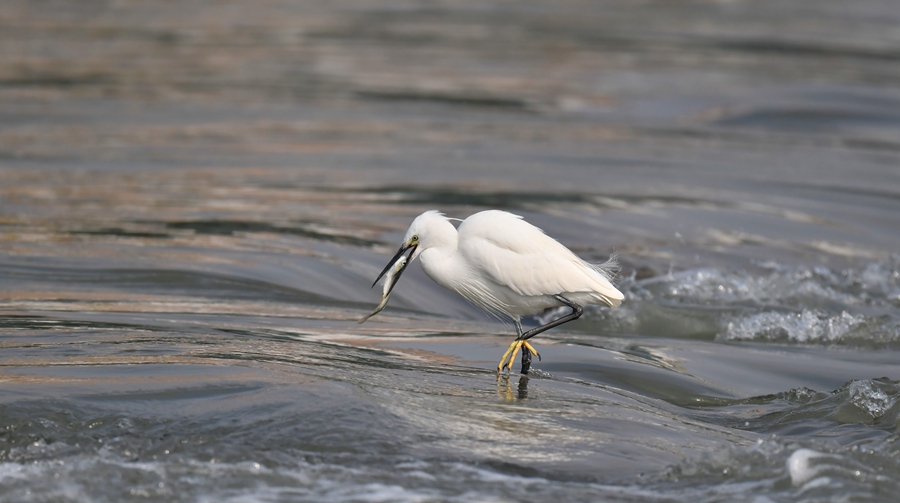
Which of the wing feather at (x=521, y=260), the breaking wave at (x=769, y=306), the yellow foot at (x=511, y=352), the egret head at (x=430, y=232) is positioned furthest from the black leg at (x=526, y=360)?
the breaking wave at (x=769, y=306)

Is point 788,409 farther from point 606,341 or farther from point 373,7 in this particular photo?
point 373,7

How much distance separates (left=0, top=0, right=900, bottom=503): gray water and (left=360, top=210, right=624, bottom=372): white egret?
1.70 feet

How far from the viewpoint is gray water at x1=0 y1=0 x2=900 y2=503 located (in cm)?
488

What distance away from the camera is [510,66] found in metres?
19.8

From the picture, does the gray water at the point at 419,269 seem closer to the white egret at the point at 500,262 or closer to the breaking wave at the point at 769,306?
the breaking wave at the point at 769,306

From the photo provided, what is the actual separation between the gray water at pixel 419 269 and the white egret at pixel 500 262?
517 mm

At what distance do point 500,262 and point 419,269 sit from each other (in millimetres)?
3535

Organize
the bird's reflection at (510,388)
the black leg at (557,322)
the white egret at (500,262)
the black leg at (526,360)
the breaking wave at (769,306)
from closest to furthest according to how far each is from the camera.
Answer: the bird's reflection at (510,388)
the white egret at (500,262)
the black leg at (557,322)
the black leg at (526,360)
the breaking wave at (769,306)

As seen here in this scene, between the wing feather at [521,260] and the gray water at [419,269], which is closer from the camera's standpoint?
the gray water at [419,269]

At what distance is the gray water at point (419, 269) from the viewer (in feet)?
16.0

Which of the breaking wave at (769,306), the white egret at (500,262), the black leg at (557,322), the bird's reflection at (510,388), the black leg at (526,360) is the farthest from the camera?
the breaking wave at (769,306)

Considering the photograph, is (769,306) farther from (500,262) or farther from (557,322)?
(500,262)

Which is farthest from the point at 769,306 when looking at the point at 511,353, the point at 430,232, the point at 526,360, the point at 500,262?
the point at 430,232

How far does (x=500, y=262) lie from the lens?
19.1 ft
